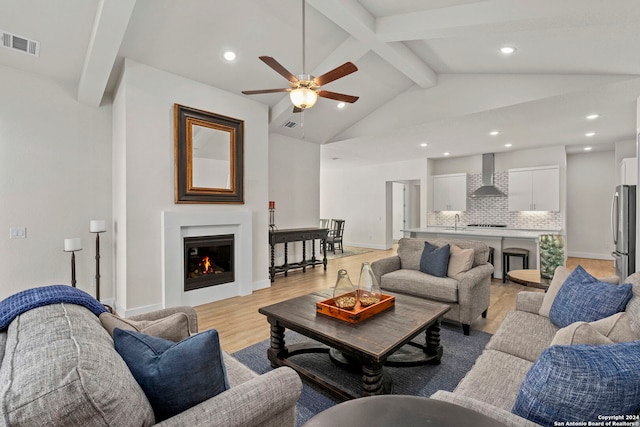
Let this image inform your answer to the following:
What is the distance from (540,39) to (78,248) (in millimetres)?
5488

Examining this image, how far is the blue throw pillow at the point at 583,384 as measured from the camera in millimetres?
860

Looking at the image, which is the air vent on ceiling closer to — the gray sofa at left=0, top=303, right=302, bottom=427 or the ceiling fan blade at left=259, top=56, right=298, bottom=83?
the ceiling fan blade at left=259, top=56, right=298, bottom=83

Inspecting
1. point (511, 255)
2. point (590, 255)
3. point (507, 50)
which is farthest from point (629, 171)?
point (507, 50)

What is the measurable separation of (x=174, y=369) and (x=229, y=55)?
371cm

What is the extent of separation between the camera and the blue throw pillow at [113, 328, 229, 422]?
3.29ft

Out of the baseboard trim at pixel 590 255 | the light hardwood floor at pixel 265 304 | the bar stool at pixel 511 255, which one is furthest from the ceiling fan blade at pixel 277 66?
the baseboard trim at pixel 590 255

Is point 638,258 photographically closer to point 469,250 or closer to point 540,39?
point 469,250

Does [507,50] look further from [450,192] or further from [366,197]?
[366,197]

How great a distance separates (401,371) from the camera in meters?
2.35

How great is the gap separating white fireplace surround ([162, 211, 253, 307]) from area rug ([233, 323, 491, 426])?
159cm

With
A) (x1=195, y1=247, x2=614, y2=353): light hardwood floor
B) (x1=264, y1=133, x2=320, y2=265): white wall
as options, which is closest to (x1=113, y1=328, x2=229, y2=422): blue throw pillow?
(x1=195, y1=247, x2=614, y2=353): light hardwood floor

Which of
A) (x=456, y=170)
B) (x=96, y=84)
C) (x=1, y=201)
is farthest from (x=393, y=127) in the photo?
(x=1, y=201)

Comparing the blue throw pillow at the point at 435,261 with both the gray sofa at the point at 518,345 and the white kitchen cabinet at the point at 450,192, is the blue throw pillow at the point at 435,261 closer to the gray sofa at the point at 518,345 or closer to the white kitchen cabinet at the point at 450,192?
the gray sofa at the point at 518,345

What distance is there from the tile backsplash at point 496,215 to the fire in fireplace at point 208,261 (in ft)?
19.5
